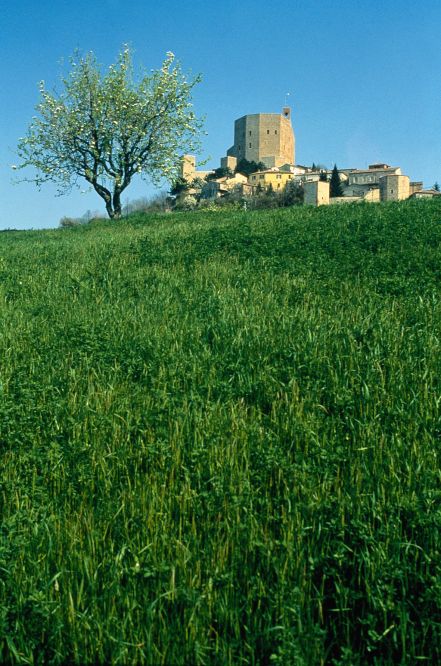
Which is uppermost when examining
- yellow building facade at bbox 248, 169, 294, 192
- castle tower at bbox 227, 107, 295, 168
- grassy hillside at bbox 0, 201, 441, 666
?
castle tower at bbox 227, 107, 295, 168

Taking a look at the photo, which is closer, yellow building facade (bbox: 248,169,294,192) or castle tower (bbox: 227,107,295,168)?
yellow building facade (bbox: 248,169,294,192)

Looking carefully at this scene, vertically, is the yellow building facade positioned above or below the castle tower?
below

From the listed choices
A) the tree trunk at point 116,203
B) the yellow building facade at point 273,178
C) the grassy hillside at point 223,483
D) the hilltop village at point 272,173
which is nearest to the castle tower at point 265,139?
the hilltop village at point 272,173

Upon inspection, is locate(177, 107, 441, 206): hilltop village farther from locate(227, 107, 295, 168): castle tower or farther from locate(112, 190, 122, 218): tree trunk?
locate(112, 190, 122, 218): tree trunk

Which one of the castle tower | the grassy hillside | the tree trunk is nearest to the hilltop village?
the castle tower

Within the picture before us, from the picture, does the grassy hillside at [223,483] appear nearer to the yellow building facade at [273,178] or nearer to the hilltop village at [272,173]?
the hilltop village at [272,173]

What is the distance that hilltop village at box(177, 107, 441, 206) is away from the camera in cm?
11781

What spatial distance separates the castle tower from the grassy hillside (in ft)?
475

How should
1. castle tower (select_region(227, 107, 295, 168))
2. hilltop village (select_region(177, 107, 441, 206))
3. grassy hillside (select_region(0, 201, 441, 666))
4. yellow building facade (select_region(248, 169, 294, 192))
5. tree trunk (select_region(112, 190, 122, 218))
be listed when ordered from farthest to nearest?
castle tower (select_region(227, 107, 295, 168)) → yellow building facade (select_region(248, 169, 294, 192)) → hilltop village (select_region(177, 107, 441, 206)) → tree trunk (select_region(112, 190, 122, 218)) → grassy hillside (select_region(0, 201, 441, 666))

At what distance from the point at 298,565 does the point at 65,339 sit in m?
5.23

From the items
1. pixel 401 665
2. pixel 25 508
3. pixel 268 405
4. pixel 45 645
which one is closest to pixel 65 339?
pixel 268 405

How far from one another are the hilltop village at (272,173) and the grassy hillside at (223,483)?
100052mm

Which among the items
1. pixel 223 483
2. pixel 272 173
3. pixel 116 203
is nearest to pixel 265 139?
pixel 272 173

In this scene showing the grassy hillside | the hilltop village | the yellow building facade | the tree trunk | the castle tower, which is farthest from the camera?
the castle tower
